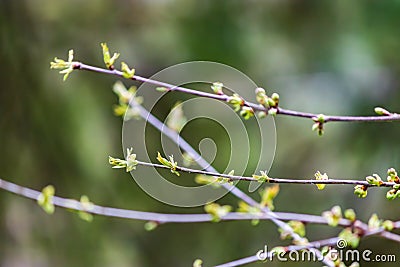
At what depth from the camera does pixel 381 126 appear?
2.09 metres

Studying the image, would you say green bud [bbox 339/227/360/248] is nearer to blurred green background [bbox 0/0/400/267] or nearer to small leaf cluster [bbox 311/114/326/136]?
small leaf cluster [bbox 311/114/326/136]

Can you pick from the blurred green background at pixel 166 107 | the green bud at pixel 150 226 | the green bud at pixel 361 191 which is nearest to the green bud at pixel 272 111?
the green bud at pixel 361 191

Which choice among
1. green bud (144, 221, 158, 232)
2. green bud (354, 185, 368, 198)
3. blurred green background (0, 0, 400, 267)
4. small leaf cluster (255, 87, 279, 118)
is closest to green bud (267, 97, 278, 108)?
small leaf cluster (255, 87, 279, 118)

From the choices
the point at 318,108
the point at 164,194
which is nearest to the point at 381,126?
the point at 318,108

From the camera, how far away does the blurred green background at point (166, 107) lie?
2195 millimetres

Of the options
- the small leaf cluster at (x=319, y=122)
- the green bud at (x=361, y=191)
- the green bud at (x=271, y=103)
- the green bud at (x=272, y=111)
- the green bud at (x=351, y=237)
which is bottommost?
the green bud at (x=351, y=237)

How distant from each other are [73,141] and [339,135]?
1.05 meters

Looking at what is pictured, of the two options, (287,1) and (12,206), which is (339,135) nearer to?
(287,1)

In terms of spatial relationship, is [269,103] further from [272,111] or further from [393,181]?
[393,181]

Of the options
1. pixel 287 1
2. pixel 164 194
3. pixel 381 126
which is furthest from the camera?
pixel 287 1

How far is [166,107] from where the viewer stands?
96.7 inches

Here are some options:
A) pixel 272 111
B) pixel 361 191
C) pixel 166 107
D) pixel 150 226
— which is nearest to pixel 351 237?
pixel 361 191

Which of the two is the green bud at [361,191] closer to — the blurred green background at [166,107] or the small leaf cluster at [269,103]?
the small leaf cluster at [269,103]

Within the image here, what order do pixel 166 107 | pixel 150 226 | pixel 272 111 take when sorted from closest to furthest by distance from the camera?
pixel 272 111 → pixel 150 226 → pixel 166 107
